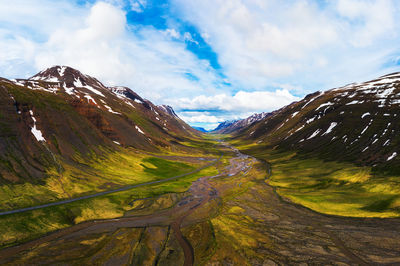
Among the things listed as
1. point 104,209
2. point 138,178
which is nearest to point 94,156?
point 138,178

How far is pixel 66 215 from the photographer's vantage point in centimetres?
6431

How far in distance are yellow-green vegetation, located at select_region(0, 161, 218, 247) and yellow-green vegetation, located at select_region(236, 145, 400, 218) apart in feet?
193

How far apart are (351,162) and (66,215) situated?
482 feet

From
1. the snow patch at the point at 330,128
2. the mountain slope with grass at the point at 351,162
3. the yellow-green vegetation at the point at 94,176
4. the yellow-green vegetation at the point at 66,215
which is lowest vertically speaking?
the yellow-green vegetation at the point at 66,215

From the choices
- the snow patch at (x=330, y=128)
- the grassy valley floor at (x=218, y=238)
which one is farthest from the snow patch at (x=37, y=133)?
the snow patch at (x=330, y=128)

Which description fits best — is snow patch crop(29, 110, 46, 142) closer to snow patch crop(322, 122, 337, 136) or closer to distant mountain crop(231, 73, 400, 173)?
distant mountain crop(231, 73, 400, 173)

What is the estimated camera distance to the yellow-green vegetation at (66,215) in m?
52.7

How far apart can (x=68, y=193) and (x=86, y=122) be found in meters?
92.3

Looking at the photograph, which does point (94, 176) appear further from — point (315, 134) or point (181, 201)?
point (315, 134)

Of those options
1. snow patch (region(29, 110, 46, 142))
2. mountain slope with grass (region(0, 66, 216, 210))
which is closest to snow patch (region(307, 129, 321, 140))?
mountain slope with grass (region(0, 66, 216, 210))

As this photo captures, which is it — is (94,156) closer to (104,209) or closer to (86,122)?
(86,122)

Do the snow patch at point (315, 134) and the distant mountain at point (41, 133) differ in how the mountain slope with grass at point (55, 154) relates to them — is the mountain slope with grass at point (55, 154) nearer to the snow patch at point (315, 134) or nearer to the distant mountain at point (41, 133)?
the distant mountain at point (41, 133)

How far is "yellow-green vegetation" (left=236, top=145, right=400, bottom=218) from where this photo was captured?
69.2 meters

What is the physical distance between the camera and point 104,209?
71438 mm
